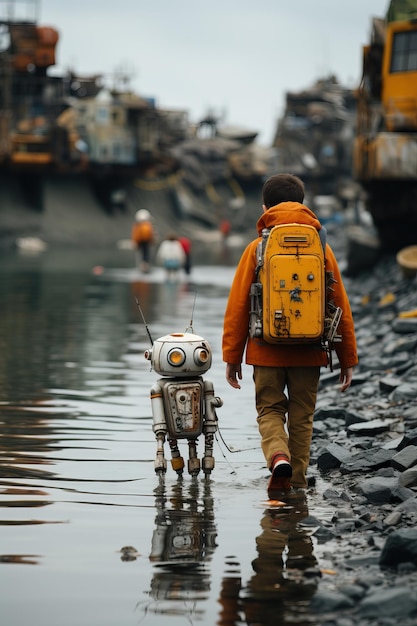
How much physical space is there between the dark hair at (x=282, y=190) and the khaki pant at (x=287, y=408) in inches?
36.9

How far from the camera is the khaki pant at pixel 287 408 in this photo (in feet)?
26.0

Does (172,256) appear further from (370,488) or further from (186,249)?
(370,488)

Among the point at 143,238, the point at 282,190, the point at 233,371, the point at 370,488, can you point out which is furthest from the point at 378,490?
the point at 143,238

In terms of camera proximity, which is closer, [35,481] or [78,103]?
[35,481]

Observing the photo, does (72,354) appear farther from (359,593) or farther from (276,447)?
(359,593)

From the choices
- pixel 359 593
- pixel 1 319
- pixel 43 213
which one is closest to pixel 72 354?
pixel 1 319

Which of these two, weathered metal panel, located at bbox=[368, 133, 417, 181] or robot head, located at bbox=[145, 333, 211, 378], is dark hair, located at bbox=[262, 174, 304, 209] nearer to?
robot head, located at bbox=[145, 333, 211, 378]

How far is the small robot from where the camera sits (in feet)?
26.9

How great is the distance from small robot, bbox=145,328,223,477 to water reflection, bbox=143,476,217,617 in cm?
31

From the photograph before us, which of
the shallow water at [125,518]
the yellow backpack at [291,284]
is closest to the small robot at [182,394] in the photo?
the shallow water at [125,518]

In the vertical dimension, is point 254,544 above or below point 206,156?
below

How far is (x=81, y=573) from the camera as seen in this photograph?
6141 mm

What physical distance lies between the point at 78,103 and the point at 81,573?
282ft

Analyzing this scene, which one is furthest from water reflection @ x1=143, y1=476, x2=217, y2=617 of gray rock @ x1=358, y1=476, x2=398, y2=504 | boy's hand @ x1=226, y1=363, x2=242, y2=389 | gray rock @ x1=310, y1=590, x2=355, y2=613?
gray rock @ x1=358, y1=476, x2=398, y2=504
